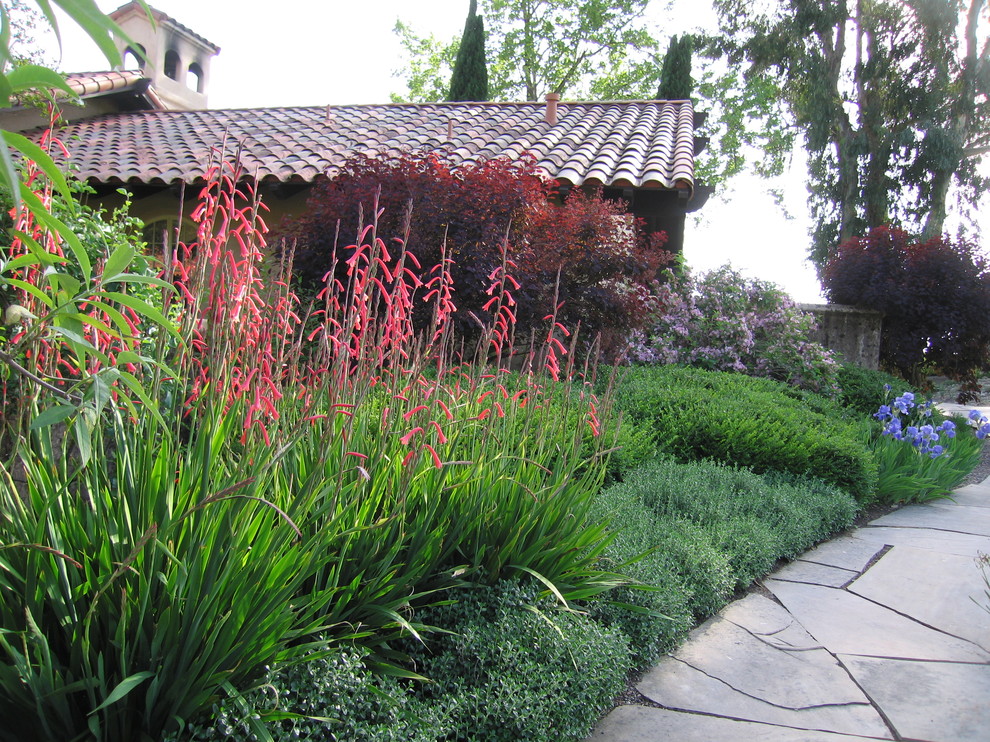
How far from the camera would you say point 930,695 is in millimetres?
2738

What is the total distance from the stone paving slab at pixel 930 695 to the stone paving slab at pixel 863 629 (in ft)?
0.34

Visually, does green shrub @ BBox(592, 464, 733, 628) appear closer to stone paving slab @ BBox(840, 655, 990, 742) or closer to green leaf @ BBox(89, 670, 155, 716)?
stone paving slab @ BBox(840, 655, 990, 742)

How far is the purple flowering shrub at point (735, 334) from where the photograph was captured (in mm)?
8938

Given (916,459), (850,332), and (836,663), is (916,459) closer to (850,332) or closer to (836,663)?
(836,663)

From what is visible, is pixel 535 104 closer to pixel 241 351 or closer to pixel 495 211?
pixel 495 211

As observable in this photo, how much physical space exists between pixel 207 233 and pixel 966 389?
12826mm

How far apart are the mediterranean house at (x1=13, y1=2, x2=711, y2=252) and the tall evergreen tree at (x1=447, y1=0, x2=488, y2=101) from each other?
633 centimetres

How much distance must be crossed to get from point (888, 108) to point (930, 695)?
22065 millimetres

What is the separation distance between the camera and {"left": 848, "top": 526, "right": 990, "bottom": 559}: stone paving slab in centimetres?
464

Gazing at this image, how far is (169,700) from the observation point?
165 cm

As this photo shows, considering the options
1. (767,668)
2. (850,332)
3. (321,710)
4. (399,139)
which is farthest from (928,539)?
(399,139)

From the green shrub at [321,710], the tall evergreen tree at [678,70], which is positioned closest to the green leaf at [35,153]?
the green shrub at [321,710]

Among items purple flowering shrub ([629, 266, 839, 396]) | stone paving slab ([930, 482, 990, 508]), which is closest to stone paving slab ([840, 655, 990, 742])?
stone paving slab ([930, 482, 990, 508])

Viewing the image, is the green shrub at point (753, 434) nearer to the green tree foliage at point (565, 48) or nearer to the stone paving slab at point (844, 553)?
the stone paving slab at point (844, 553)
